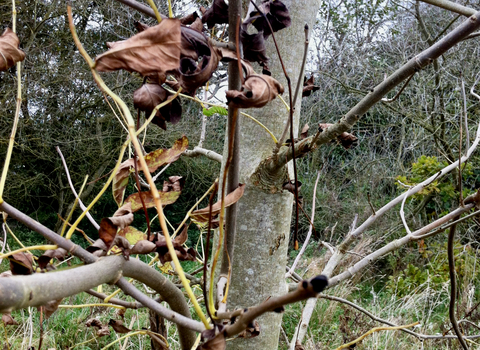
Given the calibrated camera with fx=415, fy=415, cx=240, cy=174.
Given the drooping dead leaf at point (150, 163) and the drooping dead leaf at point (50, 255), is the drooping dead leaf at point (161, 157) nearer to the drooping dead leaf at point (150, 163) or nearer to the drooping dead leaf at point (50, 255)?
the drooping dead leaf at point (150, 163)

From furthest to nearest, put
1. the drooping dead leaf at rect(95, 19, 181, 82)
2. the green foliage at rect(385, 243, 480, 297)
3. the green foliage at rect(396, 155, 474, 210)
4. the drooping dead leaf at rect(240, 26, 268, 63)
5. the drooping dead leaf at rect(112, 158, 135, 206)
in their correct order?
the green foliage at rect(396, 155, 474, 210) < the green foliage at rect(385, 243, 480, 297) < the drooping dead leaf at rect(112, 158, 135, 206) < the drooping dead leaf at rect(240, 26, 268, 63) < the drooping dead leaf at rect(95, 19, 181, 82)

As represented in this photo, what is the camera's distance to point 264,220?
0.77 meters

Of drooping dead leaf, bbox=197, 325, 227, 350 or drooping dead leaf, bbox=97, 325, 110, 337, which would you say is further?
drooping dead leaf, bbox=97, 325, 110, 337

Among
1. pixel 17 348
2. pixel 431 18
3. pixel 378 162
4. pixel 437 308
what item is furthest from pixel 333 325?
pixel 431 18

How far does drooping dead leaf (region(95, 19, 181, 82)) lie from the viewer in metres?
0.27

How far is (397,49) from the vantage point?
5.16 m

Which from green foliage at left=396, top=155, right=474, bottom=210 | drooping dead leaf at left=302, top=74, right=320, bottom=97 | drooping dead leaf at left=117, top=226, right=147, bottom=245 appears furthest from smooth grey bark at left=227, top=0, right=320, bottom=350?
green foliage at left=396, top=155, right=474, bottom=210

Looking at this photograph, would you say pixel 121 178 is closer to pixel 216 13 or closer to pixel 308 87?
pixel 216 13

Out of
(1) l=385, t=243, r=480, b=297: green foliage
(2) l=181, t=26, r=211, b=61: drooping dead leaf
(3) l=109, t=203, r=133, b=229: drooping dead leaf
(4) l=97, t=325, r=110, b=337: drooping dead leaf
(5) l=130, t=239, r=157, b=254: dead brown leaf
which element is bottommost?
(1) l=385, t=243, r=480, b=297: green foliage

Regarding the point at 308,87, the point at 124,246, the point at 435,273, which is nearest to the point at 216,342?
the point at 124,246

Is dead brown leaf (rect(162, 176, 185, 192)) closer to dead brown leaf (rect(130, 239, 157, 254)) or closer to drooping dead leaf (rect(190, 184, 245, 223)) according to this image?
drooping dead leaf (rect(190, 184, 245, 223))

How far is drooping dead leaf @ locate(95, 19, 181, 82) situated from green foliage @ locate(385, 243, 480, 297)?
396 cm

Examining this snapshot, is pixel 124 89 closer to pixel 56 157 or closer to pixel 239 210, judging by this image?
pixel 56 157

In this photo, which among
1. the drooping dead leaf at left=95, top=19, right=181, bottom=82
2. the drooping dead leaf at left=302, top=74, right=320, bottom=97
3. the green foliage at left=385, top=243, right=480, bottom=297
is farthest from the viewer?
the green foliage at left=385, top=243, right=480, bottom=297
